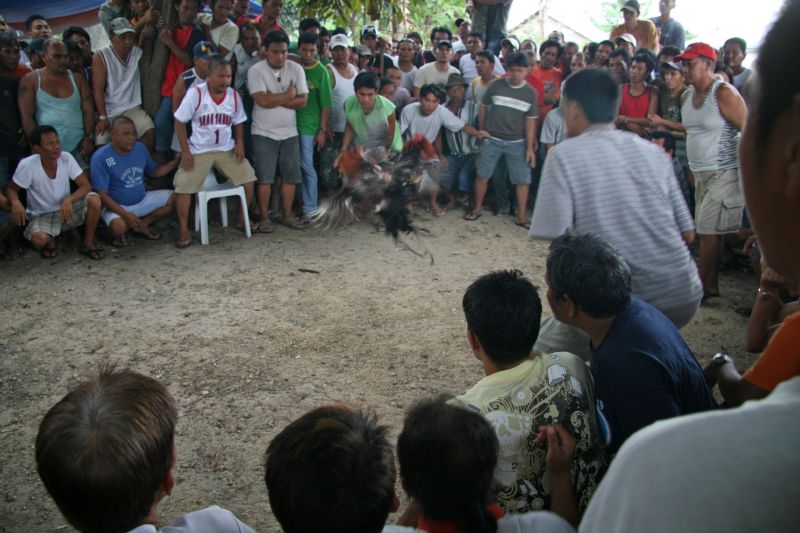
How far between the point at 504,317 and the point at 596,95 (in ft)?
4.15

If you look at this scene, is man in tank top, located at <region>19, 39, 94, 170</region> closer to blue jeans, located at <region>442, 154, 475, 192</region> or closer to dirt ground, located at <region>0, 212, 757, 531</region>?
dirt ground, located at <region>0, 212, 757, 531</region>

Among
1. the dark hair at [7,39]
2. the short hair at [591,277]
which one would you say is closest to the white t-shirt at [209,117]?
the dark hair at [7,39]

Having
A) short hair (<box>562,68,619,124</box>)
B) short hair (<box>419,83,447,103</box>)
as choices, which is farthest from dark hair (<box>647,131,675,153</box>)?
short hair (<box>562,68,619,124</box>)

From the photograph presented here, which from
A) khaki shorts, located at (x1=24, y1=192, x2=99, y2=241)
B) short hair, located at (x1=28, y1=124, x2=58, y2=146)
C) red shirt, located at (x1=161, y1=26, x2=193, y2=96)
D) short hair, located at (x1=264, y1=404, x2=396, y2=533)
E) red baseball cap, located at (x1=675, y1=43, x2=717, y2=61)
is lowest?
khaki shorts, located at (x1=24, y1=192, x2=99, y2=241)

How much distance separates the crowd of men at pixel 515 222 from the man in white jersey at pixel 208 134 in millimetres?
21

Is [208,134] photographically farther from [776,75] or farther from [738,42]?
[776,75]

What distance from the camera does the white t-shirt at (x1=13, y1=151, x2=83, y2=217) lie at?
5633mm

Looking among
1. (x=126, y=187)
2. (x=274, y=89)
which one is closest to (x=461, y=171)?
(x=274, y=89)

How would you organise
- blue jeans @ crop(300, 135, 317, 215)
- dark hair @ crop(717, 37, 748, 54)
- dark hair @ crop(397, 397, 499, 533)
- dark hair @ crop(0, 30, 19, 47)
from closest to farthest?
1. dark hair @ crop(397, 397, 499, 533)
2. dark hair @ crop(0, 30, 19, 47)
3. blue jeans @ crop(300, 135, 317, 215)
4. dark hair @ crop(717, 37, 748, 54)

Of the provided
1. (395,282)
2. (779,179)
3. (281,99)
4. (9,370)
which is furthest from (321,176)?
(779,179)

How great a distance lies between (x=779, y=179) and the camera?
0.60 meters

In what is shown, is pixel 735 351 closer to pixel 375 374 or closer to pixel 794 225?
pixel 375 374

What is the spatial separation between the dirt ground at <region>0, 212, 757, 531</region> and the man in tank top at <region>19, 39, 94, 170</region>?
110 centimetres

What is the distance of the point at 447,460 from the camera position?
145 cm
